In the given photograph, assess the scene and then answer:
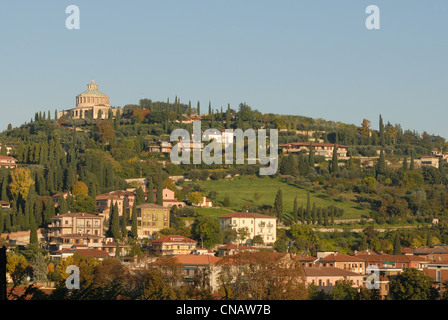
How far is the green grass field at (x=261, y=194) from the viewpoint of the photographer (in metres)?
80.8

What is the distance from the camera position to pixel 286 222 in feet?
249

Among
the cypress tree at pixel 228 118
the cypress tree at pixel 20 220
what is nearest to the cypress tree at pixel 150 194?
the cypress tree at pixel 20 220

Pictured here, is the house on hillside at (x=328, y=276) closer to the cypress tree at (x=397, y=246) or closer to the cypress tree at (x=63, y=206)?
the cypress tree at (x=397, y=246)

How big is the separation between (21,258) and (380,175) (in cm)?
4807

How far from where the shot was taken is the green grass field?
8078cm

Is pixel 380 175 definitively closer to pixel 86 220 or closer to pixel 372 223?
pixel 372 223

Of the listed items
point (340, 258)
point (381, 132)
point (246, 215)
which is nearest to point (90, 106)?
point (381, 132)

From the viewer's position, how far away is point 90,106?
12488 centimetres

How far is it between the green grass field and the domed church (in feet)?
120

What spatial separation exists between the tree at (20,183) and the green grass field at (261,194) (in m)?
15.0

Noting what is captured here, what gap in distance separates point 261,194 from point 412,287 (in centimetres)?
3510

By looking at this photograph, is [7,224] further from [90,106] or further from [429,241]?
[90,106]

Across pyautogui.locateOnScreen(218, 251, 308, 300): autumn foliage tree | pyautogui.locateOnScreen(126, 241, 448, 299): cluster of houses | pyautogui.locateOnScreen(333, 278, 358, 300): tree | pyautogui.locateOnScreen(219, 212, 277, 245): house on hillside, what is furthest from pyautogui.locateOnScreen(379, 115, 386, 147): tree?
pyautogui.locateOnScreen(333, 278, 358, 300): tree

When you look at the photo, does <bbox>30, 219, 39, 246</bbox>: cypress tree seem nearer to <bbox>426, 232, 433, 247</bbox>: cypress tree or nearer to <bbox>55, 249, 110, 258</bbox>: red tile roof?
<bbox>55, 249, 110, 258</bbox>: red tile roof
